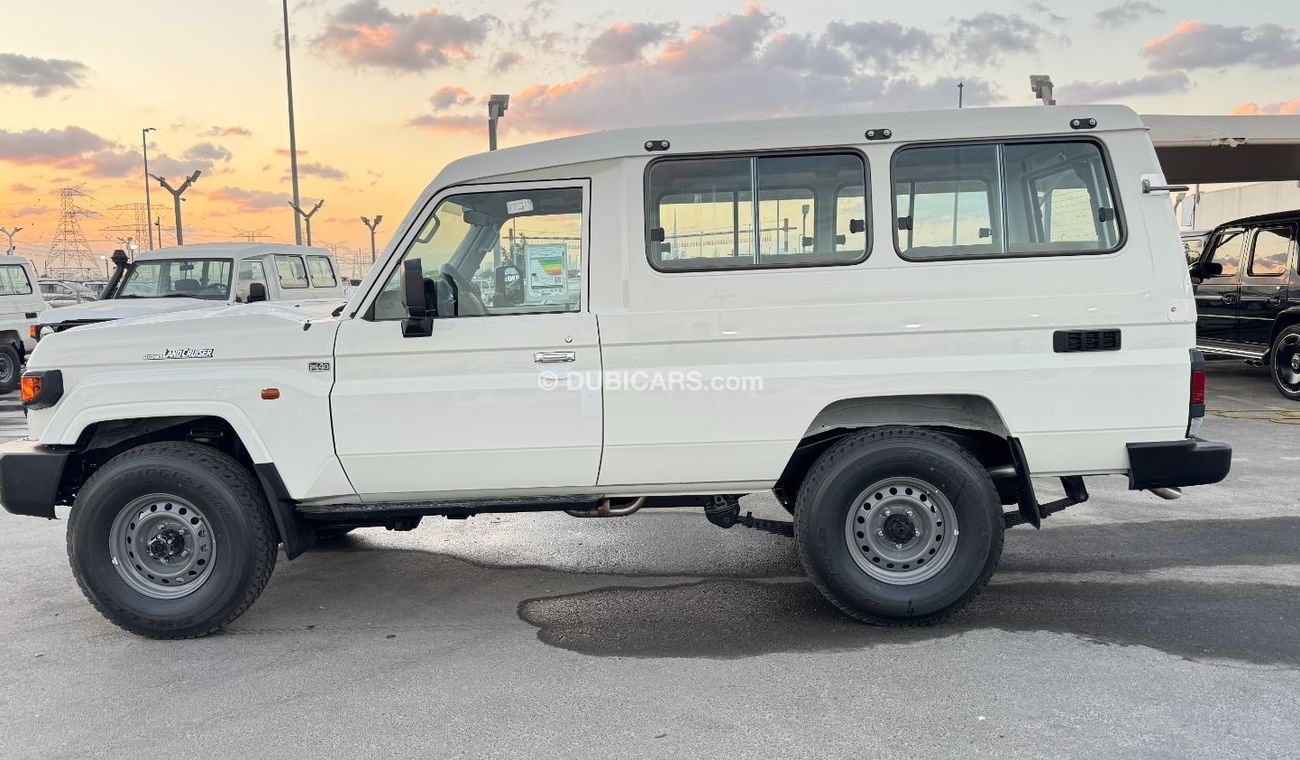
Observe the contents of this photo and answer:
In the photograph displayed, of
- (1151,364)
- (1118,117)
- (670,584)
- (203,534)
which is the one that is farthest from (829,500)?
(203,534)

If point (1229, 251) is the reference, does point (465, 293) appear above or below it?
below

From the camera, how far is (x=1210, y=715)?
11.7 ft

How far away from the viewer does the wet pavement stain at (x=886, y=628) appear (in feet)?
14.1

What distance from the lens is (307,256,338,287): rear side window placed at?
13852 mm

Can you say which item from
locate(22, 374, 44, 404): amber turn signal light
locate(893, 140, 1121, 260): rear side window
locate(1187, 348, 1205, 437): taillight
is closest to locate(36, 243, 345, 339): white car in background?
locate(22, 374, 44, 404): amber turn signal light

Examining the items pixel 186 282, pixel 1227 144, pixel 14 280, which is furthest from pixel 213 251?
pixel 1227 144

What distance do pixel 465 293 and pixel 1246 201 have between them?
41.0m

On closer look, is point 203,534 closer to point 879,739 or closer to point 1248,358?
point 879,739

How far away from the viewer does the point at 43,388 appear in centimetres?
452

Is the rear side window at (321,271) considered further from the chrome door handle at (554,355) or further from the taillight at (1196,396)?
the taillight at (1196,396)

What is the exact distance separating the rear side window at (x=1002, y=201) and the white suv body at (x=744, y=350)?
1 centimetres

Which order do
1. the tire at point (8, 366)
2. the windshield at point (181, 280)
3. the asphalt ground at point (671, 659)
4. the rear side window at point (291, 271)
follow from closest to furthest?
the asphalt ground at point (671, 659), the windshield at point (181, 280), the rear side window at point (291, 271), the tire at point (8, 366)

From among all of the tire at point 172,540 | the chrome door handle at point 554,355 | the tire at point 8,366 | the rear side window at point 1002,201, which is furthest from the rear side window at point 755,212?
the tire at point 8,366

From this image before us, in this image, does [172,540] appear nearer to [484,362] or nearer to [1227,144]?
[484,362]
